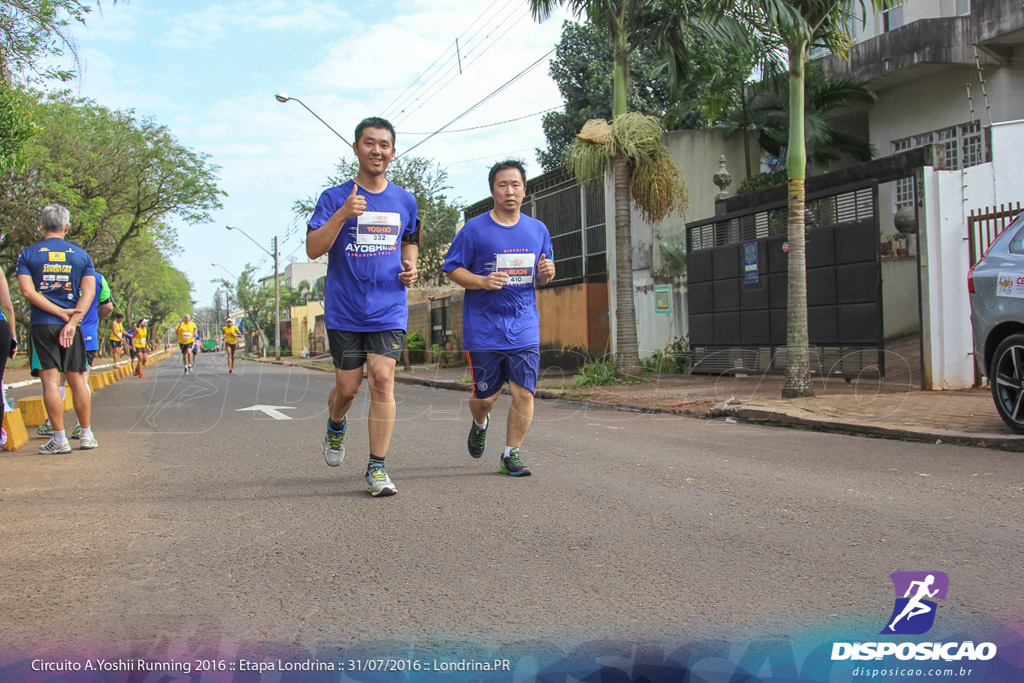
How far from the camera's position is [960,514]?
4160mm

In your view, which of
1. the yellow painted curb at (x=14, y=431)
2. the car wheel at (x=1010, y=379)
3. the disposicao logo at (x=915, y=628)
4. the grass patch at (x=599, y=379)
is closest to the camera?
the disposicao logo at (x=915, y=628)

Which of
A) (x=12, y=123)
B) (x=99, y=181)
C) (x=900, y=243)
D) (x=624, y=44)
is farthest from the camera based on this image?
(x=99, y=181)

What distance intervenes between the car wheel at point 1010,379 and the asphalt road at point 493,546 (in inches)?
21.2

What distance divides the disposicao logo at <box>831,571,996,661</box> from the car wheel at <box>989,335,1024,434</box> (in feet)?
13.7

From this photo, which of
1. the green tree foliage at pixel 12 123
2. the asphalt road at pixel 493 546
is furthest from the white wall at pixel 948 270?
the green tree foliage at pixel 12 123

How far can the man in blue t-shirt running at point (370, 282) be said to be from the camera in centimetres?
480

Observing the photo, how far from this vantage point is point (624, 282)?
13.8 metres

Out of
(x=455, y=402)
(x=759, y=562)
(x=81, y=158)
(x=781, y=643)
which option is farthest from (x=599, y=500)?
(x=81, y=158)

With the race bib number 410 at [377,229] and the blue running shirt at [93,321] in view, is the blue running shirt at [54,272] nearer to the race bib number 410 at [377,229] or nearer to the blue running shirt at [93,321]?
the blue running shirt at [93,321]

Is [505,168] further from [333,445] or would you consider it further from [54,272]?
[54,272]

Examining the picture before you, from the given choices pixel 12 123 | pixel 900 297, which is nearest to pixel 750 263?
pixel 900 297

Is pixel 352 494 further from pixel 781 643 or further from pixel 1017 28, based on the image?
pixel 1017 28

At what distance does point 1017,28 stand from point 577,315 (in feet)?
33.7

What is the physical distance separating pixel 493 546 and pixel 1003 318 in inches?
205
